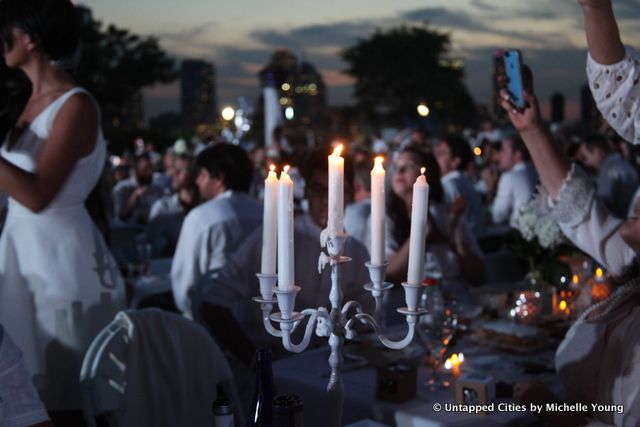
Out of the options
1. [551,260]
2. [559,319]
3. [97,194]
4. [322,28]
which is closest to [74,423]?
[97,194]

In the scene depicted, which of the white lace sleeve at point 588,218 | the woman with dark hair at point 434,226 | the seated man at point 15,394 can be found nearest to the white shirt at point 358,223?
the woman with dark hair at point 434,226

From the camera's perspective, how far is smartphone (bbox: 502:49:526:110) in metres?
2.22

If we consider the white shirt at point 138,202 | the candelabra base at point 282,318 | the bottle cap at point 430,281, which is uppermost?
the candelabra base at point 282,318

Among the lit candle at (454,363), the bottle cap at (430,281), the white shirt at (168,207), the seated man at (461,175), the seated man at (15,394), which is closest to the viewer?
the seated man at (15,394)

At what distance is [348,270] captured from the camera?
10.5ft

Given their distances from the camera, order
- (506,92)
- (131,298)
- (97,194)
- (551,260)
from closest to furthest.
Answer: (506,92) < (97,194) < (551,260) < (131,298)

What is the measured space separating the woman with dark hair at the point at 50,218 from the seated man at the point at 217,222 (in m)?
1.40

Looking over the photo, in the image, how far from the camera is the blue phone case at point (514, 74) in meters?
2.22

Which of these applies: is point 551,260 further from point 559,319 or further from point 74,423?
point 74,423

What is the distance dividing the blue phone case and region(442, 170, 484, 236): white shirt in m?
3.67

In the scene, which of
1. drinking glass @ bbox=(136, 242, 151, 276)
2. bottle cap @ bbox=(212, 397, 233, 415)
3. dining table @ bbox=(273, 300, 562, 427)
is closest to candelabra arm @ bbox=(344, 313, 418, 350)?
bottle cap @ bbox=(212, 397, 233, 415)

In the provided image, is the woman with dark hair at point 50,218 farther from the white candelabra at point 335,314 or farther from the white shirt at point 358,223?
the white shirt at point 358,223

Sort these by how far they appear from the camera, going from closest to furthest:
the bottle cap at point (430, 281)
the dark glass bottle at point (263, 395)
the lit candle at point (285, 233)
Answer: the lit candle at point (285, 233) < the dark glass bottle at point (263, 395) < the bottle cap at point (430, 281)

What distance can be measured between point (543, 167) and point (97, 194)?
1.70m
